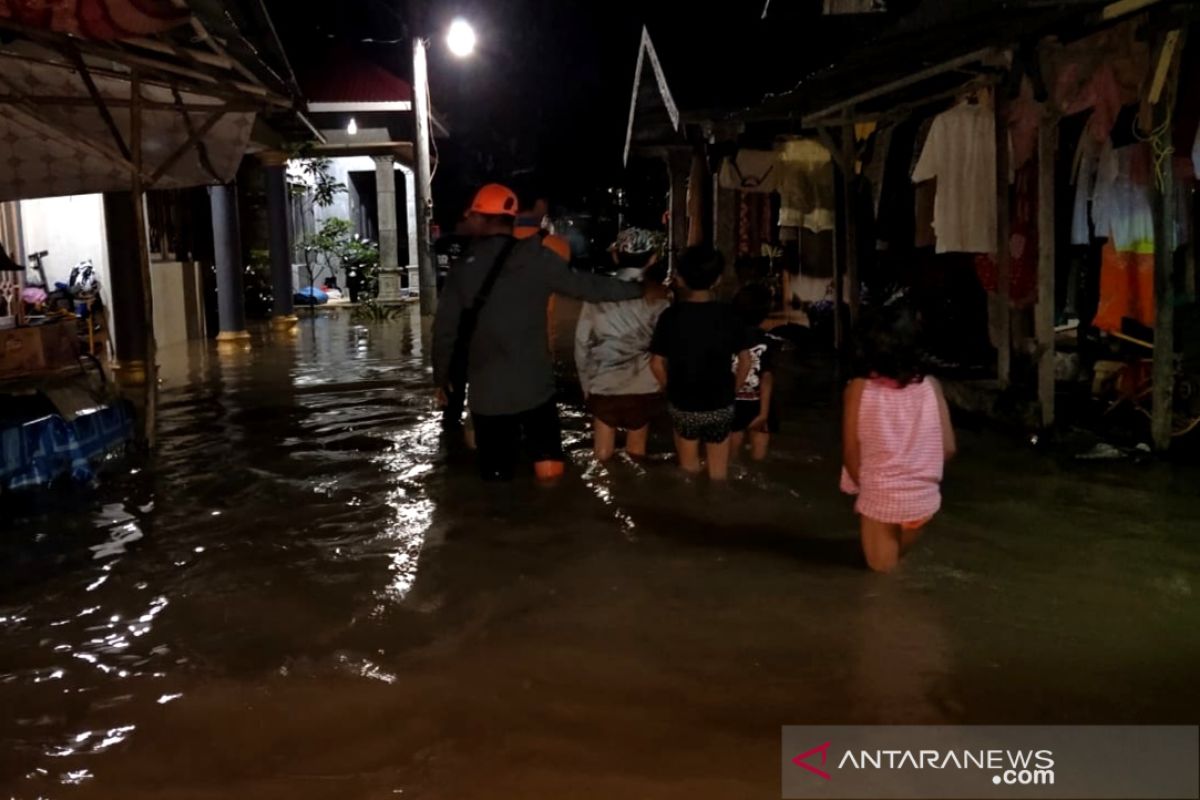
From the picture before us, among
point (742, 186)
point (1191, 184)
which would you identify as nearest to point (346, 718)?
point (1191, 184)

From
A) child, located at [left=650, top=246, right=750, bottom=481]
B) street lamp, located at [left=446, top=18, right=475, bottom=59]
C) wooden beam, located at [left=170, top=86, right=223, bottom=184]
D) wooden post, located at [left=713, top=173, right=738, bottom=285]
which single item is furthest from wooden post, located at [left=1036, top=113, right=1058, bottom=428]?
street lamp, located at [left=446, top=18, right=475, bottom=59]

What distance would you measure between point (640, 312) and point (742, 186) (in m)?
7.01

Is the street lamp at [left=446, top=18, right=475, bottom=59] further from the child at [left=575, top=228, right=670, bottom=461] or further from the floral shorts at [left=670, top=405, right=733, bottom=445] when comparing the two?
the floral shorts at [left=670, top=405, right=733, bottom=445]

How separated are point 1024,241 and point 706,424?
11.3ft

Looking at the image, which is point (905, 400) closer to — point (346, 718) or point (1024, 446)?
point (346, 718)

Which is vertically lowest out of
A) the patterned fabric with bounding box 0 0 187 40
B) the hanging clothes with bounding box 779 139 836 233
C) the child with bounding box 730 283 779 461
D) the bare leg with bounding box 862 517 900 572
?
the bare leg with bounding box 862 517 900 572

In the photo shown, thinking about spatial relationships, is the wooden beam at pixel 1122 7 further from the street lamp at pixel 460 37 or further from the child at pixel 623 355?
the street lamp at pixel 460 37

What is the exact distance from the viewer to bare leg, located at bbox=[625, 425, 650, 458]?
26.3 ft

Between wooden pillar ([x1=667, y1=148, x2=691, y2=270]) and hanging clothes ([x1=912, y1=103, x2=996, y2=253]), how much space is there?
8.93 meters

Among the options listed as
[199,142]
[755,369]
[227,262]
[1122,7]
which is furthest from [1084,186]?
[227,262]

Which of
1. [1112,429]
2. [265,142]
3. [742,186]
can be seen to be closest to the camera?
[1112,429]

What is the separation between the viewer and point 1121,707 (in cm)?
382

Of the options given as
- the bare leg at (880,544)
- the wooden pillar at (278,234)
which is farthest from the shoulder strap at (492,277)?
the wooden pillar at (278,234)

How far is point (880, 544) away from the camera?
5.37 meters
